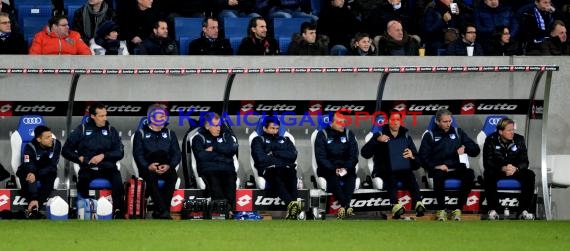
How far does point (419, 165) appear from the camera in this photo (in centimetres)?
1803

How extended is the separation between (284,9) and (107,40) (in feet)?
11.1

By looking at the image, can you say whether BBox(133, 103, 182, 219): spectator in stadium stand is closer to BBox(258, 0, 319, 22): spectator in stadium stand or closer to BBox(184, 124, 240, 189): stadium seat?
BBox(184, 124, 240, 189): stadium seat

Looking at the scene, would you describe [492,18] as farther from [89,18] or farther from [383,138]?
[89,18]

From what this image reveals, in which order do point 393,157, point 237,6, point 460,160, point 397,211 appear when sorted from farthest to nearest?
point 237,6, point 460,160, point 393,157, point 397,211

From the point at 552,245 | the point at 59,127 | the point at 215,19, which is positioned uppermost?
the point at 215,19

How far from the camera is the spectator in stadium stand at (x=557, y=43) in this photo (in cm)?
1962

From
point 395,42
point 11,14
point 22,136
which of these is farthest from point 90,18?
point 395,42

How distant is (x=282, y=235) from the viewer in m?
13.8

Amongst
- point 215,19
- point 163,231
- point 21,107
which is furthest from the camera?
point 215,19

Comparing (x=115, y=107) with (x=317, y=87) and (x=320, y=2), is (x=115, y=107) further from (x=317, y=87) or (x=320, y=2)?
(x=320, y=2)

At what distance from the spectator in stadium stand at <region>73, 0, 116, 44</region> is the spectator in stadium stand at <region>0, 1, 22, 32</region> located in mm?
865

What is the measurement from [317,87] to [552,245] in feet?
19.7

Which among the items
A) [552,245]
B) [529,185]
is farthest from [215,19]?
[552,245]

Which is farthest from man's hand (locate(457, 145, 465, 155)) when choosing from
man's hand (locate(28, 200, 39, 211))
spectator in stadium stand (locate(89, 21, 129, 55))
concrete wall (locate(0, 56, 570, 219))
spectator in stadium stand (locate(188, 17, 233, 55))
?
man's hand (locate(28, 200, 39, 211))
